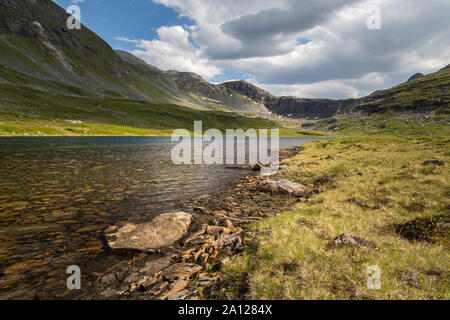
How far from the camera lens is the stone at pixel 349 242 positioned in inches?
288

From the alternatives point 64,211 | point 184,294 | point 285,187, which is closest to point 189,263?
point 184,294

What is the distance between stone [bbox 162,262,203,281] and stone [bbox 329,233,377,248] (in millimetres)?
5252

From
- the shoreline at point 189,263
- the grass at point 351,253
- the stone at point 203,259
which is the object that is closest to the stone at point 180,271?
the shoreline at point 189,263

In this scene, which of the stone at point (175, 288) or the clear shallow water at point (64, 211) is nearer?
the stone at point (175, 288)

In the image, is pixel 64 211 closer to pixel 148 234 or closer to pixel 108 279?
pixel 148 234

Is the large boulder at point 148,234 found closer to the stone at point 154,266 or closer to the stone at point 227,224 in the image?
the stone at point 154,266

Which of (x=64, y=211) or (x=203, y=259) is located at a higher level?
(x=64, y=211)

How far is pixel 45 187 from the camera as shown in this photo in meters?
17.8

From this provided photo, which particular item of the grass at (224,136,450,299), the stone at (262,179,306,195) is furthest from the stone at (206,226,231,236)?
the stone at (262,179,306,195)

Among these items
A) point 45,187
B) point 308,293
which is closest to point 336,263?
point 308,293

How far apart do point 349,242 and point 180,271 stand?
645 centimetres

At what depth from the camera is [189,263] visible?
7.99m

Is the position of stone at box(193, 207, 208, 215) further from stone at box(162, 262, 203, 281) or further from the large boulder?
stone at box(162, 262, 203, 281)
